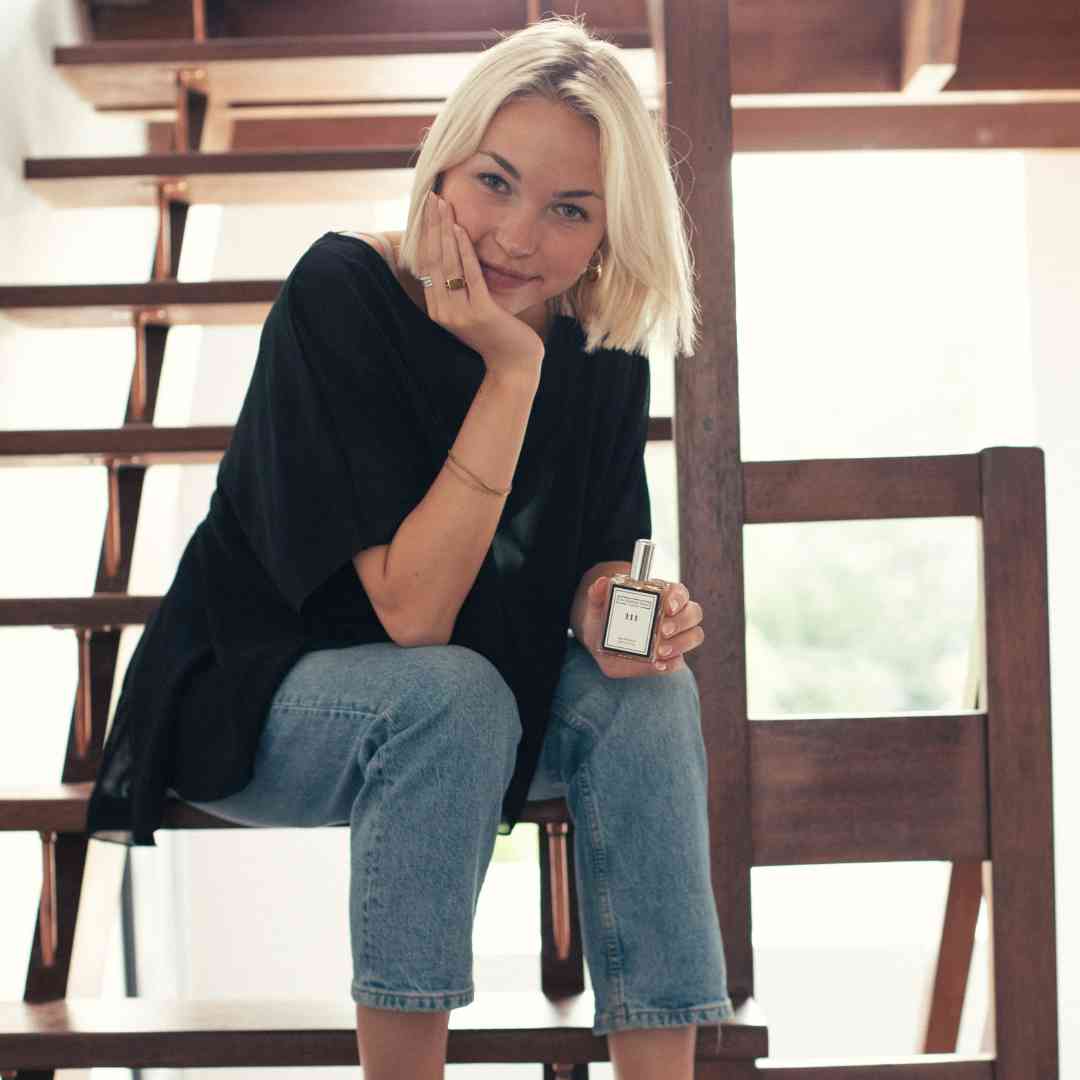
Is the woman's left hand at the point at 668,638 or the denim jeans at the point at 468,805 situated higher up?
the woman's left hand at the point at 668,638

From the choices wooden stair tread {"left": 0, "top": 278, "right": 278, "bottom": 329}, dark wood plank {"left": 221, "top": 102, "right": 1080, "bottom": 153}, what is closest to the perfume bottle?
wooden stair tread {"left": 0, "top": 278, "right": 278, "bottom": 329}

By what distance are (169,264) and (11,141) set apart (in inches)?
11.8

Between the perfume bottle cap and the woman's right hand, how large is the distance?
0.62 feet

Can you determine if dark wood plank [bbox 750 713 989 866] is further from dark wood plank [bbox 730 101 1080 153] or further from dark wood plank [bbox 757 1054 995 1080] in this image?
dark wood plank [bbox 730 101 1080 153]

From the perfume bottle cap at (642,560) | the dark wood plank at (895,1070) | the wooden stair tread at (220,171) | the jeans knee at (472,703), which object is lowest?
the dark wood plank at (895,1070)

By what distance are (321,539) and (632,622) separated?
293 mm

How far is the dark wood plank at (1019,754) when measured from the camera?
1.46m

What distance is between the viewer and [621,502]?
146 centimetres

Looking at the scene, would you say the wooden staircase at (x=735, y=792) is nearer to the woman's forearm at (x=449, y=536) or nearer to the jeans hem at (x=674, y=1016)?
the jeans hem at (x=674, y=1016)

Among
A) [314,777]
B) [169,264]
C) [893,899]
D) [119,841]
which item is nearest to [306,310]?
[314,777]

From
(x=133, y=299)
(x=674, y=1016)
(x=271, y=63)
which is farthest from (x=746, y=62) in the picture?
(x=674, y=1016)

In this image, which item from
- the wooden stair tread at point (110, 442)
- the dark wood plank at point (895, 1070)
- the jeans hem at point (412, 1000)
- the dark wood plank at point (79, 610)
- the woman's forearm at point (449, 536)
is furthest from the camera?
the wooden stair tread at point (110, 442)

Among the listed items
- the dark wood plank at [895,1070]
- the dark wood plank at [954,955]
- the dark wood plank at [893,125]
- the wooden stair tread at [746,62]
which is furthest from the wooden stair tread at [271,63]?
the dark wood plank at [895,1070]

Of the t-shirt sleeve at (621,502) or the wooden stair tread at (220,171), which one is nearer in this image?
the t-shirt sleeve at (621,502)
